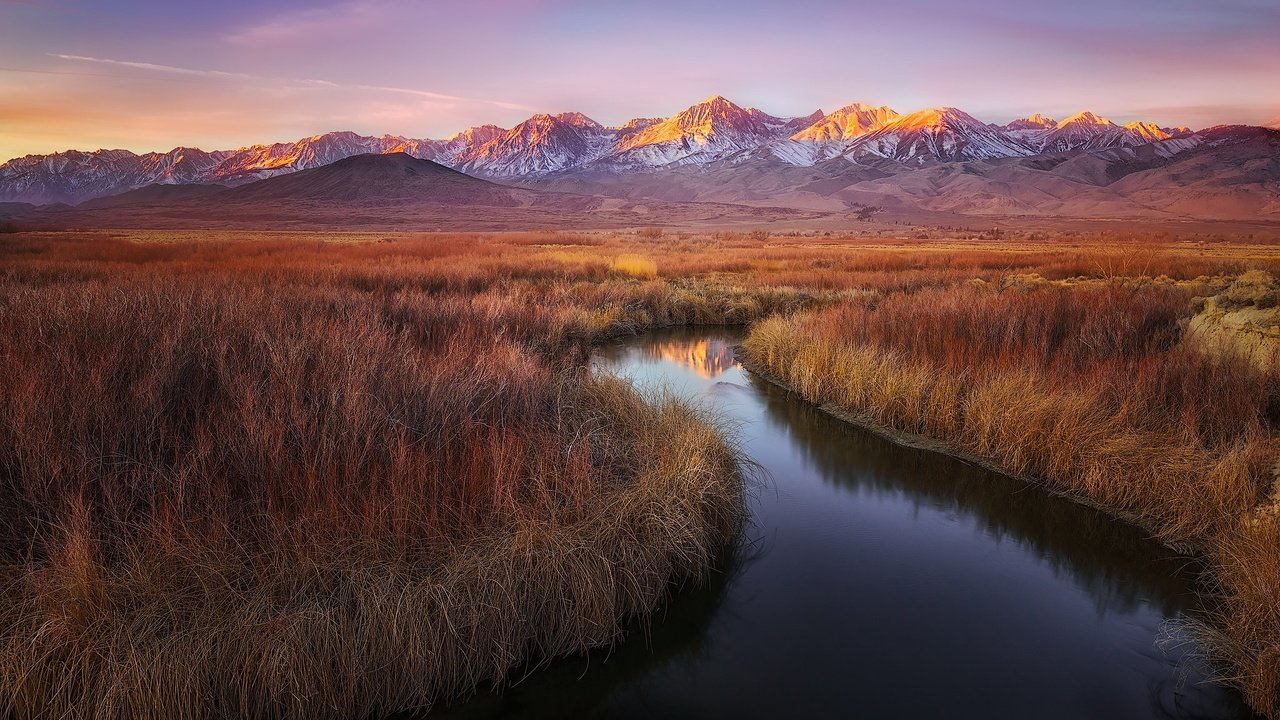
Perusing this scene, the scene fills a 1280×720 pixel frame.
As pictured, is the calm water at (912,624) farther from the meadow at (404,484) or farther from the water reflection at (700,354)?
the water reflection at (700,354)

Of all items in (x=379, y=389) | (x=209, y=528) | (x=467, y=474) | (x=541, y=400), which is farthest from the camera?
(x=541, y=400)

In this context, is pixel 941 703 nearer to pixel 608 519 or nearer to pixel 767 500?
pixel 608 519

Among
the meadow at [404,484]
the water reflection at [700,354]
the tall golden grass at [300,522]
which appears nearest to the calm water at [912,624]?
the meadow at [404,484]

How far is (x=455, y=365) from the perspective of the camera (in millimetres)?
8547

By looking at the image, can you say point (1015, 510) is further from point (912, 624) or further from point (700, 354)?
point (700, 354)

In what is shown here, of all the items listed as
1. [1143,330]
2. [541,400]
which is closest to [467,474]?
→ [541,400]

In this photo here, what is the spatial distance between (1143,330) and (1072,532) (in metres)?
7.18

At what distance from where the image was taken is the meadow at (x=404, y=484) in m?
4.40

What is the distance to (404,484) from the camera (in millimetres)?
5598

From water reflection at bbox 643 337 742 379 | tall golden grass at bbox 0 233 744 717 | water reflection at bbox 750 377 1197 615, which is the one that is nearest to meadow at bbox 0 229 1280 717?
tall golden grass at bbox 0 233 744 717

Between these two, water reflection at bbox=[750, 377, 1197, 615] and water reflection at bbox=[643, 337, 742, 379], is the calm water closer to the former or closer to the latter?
water reflection at bbox=[750, 377, 1197, 615]

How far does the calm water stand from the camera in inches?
203

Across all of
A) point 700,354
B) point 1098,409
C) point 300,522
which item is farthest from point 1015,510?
point 700,354

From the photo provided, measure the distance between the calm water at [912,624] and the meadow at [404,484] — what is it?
1.12 ft
